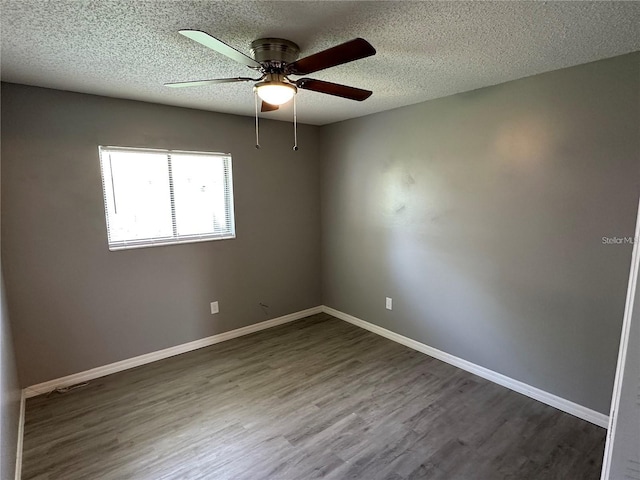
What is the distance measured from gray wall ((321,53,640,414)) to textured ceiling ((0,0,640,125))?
320 mm

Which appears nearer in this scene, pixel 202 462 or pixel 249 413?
pixel 202 462

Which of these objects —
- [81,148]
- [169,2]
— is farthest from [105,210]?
[169,2]

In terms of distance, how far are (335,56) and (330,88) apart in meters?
0.45

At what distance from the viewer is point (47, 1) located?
1.36 metres

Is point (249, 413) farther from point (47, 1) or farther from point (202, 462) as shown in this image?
point (47, 1)

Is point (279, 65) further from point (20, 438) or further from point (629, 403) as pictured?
point (20, 438)

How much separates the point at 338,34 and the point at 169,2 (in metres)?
0.79

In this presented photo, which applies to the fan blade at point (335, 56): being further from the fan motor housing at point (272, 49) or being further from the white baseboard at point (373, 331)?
the white baseboard at point (373, 331)

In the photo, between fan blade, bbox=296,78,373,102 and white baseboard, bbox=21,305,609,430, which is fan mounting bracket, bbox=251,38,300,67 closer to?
fan blade, bbox=296,78,373,102

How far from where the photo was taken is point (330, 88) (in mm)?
1950

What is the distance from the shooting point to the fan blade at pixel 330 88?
1861mm

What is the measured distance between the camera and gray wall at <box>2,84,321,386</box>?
8.25 ft

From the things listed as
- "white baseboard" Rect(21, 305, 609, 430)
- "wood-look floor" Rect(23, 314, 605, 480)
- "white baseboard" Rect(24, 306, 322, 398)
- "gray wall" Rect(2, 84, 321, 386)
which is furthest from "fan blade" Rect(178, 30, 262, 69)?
"white baseboard" Rect(24, 306, 322, 398)

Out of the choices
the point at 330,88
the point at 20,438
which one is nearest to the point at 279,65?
the point at 330,88
